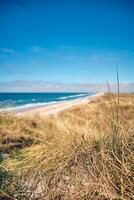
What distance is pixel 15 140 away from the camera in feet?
19.4

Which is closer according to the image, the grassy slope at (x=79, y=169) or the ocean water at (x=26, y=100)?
the grassy slope at (x=79, y=169)

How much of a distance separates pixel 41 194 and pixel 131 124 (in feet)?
3.17

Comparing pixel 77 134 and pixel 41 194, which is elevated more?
pixel 77 134

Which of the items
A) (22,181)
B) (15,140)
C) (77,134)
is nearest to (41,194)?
(22,181)

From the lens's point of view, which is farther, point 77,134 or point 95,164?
point 77,134

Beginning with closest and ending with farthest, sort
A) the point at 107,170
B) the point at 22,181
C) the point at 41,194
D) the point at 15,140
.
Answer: the point at 107,170 → the point at 41,194 → the point at 22,181 → the point at 15,140

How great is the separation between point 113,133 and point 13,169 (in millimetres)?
907

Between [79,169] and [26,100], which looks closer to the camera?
[79,169]

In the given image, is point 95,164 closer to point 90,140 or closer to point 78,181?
point 78,181

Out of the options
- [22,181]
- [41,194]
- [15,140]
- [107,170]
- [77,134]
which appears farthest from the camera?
[15,140]

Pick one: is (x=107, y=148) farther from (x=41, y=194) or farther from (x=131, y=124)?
(x=41, y=194)

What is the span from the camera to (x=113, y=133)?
9.41 ft

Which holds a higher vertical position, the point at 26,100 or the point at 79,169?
the point at 79,169

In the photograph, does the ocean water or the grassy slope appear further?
the ocean water
